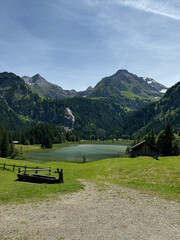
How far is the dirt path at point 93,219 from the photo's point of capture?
42.7ft

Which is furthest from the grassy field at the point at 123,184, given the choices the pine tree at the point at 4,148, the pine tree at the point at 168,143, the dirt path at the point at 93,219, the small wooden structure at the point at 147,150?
the pine tree at the point at 4,148

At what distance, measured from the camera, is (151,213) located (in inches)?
685

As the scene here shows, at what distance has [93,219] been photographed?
1586 cm

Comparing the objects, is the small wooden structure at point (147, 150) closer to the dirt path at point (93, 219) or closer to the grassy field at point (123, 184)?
the grassy field at point (123, 184)

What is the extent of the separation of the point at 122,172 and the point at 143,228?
25.1 metres

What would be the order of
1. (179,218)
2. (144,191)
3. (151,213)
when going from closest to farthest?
1. (179,218)
2. (151,213)
3. (144,191)

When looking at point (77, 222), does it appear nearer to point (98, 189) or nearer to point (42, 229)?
point (42, 229)

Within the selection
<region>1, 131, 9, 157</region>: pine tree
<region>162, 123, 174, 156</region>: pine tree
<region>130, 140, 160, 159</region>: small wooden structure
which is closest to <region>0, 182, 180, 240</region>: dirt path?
<region>130, 140, 160, 159</region>: small wooden structure

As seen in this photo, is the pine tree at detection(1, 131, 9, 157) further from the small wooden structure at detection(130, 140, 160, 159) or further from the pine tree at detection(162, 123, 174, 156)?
the pine tree at detection(162, 123, 174, 156)

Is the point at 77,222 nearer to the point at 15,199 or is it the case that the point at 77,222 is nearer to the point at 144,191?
the point at 15,199

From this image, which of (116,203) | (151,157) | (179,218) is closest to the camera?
(179,218)

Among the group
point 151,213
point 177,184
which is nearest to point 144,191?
point 177,184

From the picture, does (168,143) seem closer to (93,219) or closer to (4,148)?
(93,219)

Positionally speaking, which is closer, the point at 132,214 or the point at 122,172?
the point at 132,214
